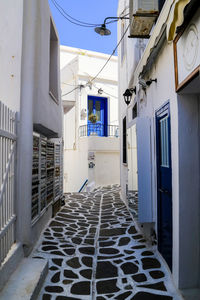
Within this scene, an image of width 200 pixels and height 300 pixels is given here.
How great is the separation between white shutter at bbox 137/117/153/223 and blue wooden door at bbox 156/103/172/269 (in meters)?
0.36

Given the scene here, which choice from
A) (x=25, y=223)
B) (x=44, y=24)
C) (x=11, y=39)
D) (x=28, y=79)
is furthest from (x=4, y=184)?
(x=44, y=24)

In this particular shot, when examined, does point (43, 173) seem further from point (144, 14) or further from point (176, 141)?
point (144, 14)

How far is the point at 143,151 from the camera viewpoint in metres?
4.59

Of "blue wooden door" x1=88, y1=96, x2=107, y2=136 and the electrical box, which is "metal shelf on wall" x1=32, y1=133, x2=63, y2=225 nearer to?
the electrical box

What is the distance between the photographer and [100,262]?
13.4ft

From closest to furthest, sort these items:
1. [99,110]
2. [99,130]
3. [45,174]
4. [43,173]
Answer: [43,173], [45,174], [99,130], [99,110]

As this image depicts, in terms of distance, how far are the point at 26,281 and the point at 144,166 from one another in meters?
2.85

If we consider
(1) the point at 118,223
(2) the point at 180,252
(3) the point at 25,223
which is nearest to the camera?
(2) the point at 180,252

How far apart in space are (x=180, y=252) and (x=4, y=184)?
262 centimetres

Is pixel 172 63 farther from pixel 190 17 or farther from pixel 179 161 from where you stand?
pixel 179 161

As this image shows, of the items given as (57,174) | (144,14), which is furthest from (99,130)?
(144,14)

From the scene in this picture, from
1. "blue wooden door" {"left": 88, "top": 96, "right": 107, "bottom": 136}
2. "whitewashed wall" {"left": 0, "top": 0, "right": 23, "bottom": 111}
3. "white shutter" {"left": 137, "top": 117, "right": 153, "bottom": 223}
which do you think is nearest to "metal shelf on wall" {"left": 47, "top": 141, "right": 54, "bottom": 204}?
"whitewashed wall" {"left": 0, "top": 0, "right": 23, "bottom": 111}

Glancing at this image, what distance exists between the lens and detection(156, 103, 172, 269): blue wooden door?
3469 mm

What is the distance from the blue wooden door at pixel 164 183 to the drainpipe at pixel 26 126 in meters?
2.38
